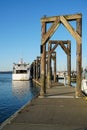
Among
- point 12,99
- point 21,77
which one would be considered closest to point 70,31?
point 12,99

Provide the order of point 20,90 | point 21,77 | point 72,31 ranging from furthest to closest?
point 21,77 → point 20,90 → point 72,31

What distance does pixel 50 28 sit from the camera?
708 inches

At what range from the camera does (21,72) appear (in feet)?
292

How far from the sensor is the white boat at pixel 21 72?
86000mm

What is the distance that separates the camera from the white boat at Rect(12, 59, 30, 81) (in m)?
86.0

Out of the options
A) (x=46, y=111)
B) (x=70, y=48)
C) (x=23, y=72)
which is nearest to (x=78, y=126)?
(x=46, y=111)

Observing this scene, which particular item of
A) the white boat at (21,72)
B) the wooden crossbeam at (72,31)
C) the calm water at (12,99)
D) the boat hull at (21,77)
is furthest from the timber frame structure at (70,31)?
the white boat at (21,72)

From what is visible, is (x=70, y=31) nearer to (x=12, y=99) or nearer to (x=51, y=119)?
(x=51, y=119)

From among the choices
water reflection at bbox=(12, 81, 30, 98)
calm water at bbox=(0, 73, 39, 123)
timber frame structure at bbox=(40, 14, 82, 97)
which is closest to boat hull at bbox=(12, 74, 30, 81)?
water reflection at bbox=(12, 81, 30, 98)

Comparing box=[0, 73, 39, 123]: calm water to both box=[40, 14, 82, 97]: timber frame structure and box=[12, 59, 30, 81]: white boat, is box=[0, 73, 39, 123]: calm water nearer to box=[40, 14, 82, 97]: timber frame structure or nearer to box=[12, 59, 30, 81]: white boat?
box=[40, 14, 82, 97]: timber frame structure

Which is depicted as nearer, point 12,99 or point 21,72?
point 12,99

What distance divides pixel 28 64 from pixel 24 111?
Answer: 77504 millimetres

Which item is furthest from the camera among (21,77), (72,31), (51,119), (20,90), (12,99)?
(21,77)

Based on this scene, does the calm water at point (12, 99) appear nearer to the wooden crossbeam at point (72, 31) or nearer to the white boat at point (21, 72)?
the wooden crossbeam at point (72, 31)
